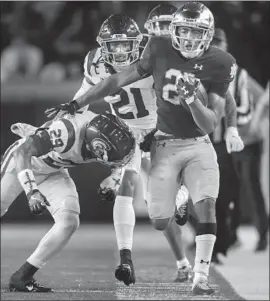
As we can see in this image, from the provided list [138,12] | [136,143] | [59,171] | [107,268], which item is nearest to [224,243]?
[107,268]

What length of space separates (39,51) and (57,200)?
12.6ft

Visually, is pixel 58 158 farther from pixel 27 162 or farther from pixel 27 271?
pixel 27 271

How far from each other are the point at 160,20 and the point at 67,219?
81 centimetres

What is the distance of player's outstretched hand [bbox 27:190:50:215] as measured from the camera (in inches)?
129

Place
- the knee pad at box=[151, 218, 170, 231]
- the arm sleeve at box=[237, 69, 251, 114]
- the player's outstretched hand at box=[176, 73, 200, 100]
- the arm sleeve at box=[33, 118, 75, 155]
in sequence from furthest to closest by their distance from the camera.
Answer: the arm sleeve at box=[237, 69, 251, 114]
the knee pad at box=[151, 218, 170, 231]
the arm sleeve at box=[33, 118, 75, 155]
the player's outstretched hand at box=[176, 73, 200, 100]

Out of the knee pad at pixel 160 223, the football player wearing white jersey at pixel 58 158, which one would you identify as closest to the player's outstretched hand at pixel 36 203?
the football player wearing white jersey at pixel 58 158

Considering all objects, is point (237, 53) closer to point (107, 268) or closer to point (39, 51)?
point (107, 268)

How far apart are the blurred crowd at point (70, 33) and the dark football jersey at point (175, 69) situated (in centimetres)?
Result: 88

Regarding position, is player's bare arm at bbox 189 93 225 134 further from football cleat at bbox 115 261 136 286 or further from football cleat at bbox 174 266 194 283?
football cleat at bbox 174 266 194 283

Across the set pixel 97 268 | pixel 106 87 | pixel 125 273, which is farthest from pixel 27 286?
pixel 97 268

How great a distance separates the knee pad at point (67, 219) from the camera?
12.9 ft

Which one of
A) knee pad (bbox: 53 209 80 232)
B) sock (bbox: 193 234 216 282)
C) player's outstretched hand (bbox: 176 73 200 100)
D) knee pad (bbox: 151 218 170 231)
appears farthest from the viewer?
knee pad (bbox: 53 209 80 232)

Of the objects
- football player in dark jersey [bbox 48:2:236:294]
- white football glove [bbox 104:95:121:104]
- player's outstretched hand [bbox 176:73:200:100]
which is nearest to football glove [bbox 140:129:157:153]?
football player in dark jersey [bbox 48:2:236:294]

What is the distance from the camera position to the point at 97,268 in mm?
5961
